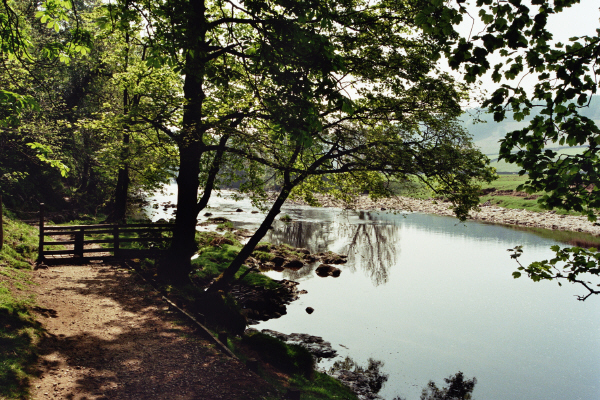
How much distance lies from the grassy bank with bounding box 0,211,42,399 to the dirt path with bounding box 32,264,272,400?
232 millimetres

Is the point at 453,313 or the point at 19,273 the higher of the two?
the point at 19,273

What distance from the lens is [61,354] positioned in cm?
765

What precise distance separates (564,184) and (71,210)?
29.3 metres

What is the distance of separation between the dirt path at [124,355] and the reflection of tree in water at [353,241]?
1205 centimetres

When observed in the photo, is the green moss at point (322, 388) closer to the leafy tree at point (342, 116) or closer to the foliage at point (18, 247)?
the leafy tree at point (342, 116)

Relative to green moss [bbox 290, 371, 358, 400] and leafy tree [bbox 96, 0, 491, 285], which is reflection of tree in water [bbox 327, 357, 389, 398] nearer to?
green moss [bbox 290, 371, 358, 400]

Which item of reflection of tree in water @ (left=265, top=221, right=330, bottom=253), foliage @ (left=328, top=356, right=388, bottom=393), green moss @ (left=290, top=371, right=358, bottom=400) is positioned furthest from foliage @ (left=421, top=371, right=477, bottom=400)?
reflection of tree in water @ (left=265, top=221, right=330, bottom=253)

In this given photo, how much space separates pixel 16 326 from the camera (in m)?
8.00

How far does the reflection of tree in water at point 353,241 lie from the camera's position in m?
24.9

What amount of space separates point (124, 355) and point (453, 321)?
45.7 feet

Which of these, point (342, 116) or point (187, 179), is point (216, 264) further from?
point (342, 116)

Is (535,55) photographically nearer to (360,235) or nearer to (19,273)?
(19,273)

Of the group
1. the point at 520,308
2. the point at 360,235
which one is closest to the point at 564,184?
the point at 520,308

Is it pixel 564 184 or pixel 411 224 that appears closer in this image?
pixel 564 184
